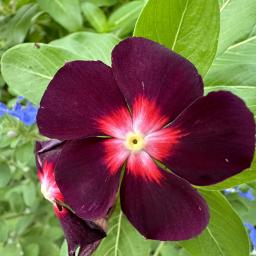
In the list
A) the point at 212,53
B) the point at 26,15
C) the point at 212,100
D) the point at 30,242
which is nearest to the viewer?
the point at 212,100

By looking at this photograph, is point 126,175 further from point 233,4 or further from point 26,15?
point 26,15

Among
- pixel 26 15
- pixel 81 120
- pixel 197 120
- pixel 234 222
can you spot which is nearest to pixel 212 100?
pixel 197 120

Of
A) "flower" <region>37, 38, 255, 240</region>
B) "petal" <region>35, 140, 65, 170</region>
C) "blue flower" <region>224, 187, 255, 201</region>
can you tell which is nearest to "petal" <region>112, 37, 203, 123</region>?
"flower" <region>37, 38, 255, 240</region>

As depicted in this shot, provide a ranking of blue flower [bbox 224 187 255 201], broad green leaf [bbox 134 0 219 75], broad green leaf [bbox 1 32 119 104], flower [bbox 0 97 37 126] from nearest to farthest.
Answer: broad green leaf [bbox 134 0 219 75] < broad green leaf [bbox 1 32 119 104] < flower [bbox 0 97 37 126] < blue flower [bbox 224 187 255 201]

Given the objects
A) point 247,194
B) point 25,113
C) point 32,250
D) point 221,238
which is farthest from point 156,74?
point 32,250

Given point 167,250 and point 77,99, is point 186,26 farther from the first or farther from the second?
point 167,250

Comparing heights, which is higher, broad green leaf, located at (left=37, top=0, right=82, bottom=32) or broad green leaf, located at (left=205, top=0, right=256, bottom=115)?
broad green leaf, located at (left=205, top=0, right=256, bottom=115)

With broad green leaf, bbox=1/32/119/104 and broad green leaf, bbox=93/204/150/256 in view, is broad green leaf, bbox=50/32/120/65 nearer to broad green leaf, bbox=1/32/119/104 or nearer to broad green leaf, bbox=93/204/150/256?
broad green leaf, bbox=1/32/119/104
